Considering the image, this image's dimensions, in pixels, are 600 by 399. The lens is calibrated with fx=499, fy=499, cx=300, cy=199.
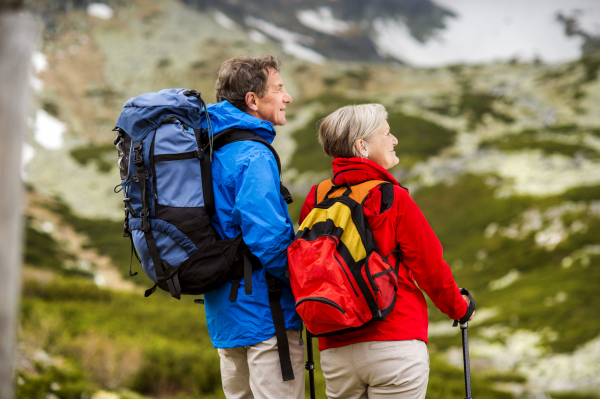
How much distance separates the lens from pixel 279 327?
3.07 meters

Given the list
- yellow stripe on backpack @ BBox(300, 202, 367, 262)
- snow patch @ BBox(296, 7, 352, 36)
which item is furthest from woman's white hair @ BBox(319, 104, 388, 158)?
snow patch @ BBox(296, 7, 352, 36)

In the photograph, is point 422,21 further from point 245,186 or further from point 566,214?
point 245,186

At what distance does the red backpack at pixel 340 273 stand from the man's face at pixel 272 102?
81cm

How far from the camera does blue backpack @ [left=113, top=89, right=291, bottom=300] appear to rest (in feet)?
9.69

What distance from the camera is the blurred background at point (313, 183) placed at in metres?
12.3

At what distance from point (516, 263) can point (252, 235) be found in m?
29.0

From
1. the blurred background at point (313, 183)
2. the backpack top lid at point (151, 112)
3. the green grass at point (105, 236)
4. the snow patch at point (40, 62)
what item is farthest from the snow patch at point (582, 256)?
the snow patch at point (40, 62)

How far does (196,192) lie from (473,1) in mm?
207093

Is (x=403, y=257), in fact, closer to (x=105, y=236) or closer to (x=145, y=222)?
(x=145, y=222)

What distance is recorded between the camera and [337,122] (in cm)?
336

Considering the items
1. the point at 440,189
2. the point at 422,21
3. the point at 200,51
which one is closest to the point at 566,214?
the point at 440,189

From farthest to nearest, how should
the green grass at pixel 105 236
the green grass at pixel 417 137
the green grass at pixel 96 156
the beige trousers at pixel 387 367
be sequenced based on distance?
the green grass at pixel 96 156 < the green grass at pixel 417 137 < the green grass at pixel 105 236 < the beige trousers at pixel 387 367

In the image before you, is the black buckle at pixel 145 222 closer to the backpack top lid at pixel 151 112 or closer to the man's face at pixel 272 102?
the backpack top lid at pixel 151 112

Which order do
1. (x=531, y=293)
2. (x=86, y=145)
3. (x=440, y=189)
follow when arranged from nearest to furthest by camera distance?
(x=531, y=293) < (x=440, y=189) < (x=86, y=145)
